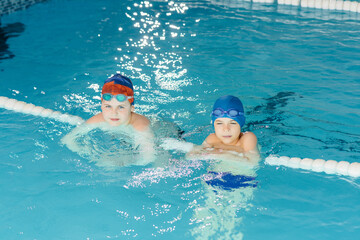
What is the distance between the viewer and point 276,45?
8.77m

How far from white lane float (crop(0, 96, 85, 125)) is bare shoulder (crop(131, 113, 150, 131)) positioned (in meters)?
0.85

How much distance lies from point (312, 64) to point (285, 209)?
164 inches

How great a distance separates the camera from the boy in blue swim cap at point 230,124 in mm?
4586

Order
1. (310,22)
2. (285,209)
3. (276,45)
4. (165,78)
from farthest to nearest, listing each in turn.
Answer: (310,22)
(276,45)
(165,78)
(285,209)

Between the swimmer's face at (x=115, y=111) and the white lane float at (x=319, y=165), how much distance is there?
5.68 ft

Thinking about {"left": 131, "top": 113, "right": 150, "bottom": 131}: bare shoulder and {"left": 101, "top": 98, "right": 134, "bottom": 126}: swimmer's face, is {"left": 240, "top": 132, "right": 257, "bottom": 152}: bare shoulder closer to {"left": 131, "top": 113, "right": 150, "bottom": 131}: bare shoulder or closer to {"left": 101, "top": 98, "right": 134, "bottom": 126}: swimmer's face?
{"left": 131, "top": 113, "right": 150, "bottom": 131}: bare shoulder

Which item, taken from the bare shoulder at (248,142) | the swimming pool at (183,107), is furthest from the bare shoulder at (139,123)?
the bare shoulder at (248,142)

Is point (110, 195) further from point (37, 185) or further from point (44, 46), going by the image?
point (44, 46)

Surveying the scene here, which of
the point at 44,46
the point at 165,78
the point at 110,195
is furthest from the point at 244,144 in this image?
the point at 44,46

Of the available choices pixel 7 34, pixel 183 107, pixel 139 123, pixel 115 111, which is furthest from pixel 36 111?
pixel 7 34

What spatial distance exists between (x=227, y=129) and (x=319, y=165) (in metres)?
1.07

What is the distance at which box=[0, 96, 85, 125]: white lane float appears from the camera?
5.91m

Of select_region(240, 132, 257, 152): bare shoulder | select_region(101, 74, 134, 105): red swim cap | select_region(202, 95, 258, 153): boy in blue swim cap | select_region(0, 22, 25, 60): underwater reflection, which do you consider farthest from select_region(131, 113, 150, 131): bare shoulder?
select_region(0, 22, 25, 60): underwater reflection

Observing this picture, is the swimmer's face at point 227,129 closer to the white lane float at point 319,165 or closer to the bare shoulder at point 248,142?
the bare shoulder at point 248,142
